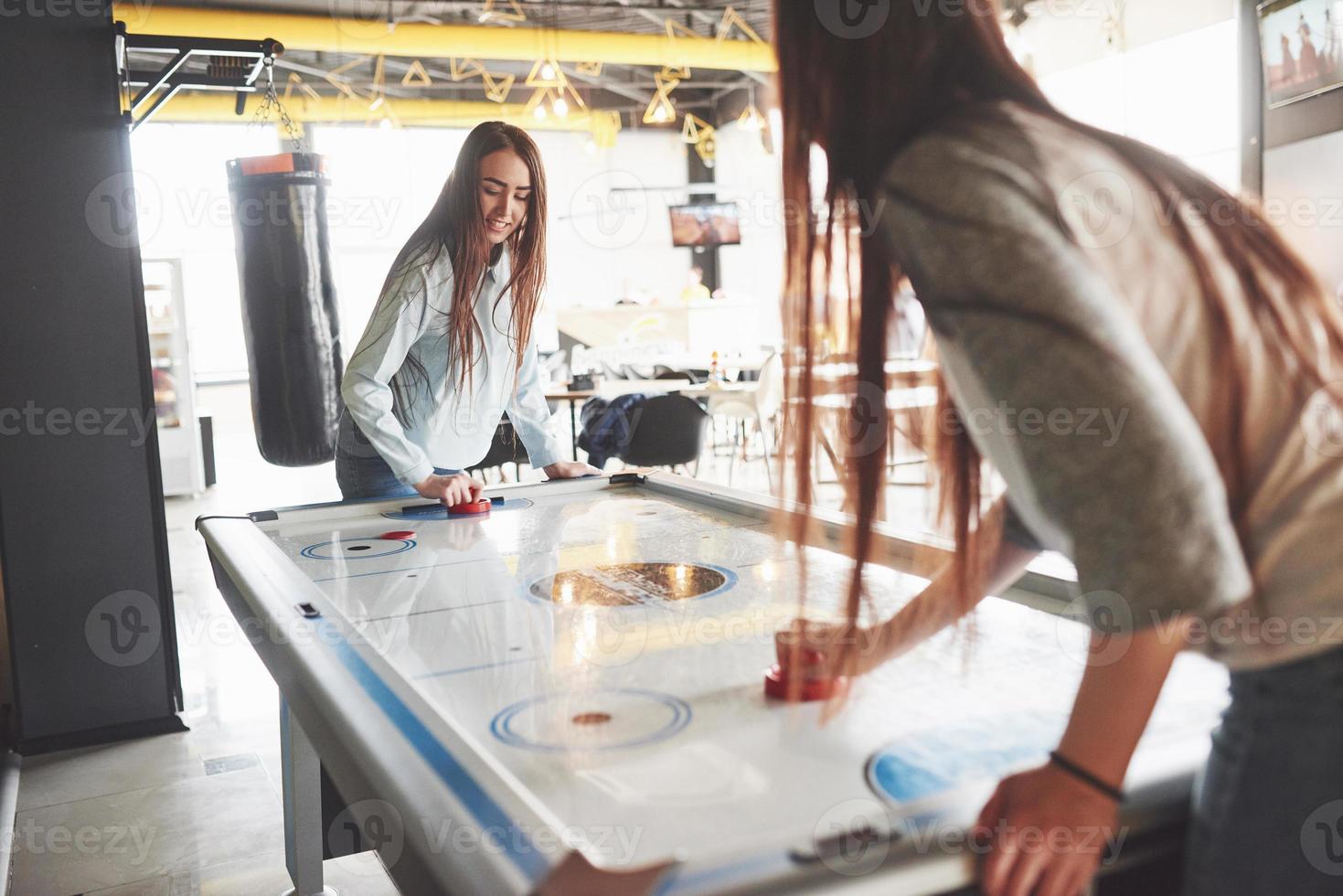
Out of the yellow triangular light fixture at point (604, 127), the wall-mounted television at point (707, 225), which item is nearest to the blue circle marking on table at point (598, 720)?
the yellow triangular light fixture at point (604, 127)

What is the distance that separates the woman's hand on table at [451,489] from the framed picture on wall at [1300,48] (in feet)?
15.3

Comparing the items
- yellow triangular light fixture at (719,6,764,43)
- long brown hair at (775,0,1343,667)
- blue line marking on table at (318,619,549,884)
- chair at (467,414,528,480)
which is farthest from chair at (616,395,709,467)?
long brown hair at (775,0,1343,667)

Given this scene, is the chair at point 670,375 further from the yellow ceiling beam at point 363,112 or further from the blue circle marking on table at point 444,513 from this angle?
the blue circle marking on table at point 444,513

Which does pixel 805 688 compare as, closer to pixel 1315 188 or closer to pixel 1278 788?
pixel 1278 788

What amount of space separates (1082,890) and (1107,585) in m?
0.23

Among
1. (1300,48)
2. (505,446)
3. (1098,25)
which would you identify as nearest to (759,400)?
(505,446)

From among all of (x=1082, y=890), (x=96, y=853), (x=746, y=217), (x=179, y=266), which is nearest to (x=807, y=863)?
(x=1082, y=890)

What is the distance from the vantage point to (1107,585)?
0.67 meters

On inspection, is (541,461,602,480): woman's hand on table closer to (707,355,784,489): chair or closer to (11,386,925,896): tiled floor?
(11,386,925,896): tiled floor

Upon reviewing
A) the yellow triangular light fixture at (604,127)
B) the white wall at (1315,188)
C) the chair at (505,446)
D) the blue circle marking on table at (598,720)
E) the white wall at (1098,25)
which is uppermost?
the yellow triangular light fixture at (604,127)

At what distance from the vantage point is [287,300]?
11.2 feet

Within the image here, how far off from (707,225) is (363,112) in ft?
13.9

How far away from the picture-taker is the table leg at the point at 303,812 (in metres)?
2.13

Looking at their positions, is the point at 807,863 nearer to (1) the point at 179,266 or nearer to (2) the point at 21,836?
(2) the point at 21,836
